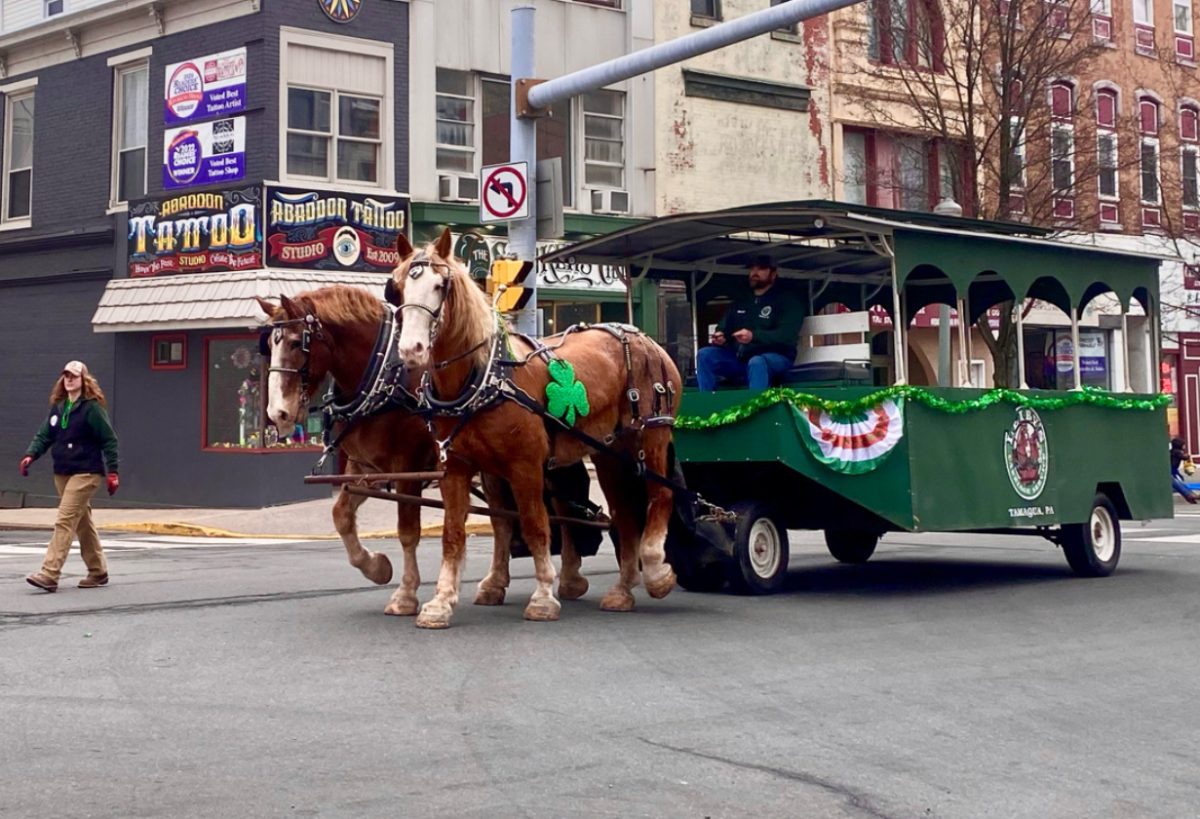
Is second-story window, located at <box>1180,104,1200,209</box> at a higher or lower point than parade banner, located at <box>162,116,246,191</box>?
higher

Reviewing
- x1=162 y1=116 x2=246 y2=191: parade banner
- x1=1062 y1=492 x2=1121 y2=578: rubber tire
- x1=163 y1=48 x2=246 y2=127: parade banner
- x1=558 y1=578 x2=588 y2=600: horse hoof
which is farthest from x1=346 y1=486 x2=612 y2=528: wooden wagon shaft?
x1=163 y1=48 x2=246 y2=127: parade banner

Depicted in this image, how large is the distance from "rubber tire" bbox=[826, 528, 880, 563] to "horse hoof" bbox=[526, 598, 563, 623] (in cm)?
525

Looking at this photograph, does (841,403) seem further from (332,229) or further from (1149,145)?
(1149,145)

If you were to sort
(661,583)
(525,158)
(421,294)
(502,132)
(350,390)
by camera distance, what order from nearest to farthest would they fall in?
1. (421,294)
2. (350,390)
3. (661,583)
4. (525,158)
5. (502,132)

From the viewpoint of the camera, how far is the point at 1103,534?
14.3 meters

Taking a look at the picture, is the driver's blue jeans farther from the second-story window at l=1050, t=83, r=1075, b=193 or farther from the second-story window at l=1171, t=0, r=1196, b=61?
the second-story window at l=1171, t=0, r=1196, b=61

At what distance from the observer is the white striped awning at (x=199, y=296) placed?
24312mm

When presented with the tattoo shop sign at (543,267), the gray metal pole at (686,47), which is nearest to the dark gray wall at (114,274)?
the tattoo shop sign at (543,267)

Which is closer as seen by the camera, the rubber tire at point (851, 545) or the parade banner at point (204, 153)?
the rubber tire at point (851, 545)

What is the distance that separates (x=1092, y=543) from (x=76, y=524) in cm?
861

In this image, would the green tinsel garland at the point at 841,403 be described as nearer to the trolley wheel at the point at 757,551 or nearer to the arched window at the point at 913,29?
the trolley wheel at the point at 757,551

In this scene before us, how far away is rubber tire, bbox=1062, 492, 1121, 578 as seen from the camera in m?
14.0

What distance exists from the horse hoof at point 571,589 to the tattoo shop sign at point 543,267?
44.2 feet

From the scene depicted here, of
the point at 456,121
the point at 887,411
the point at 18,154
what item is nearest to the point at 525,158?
the point at 887,411
